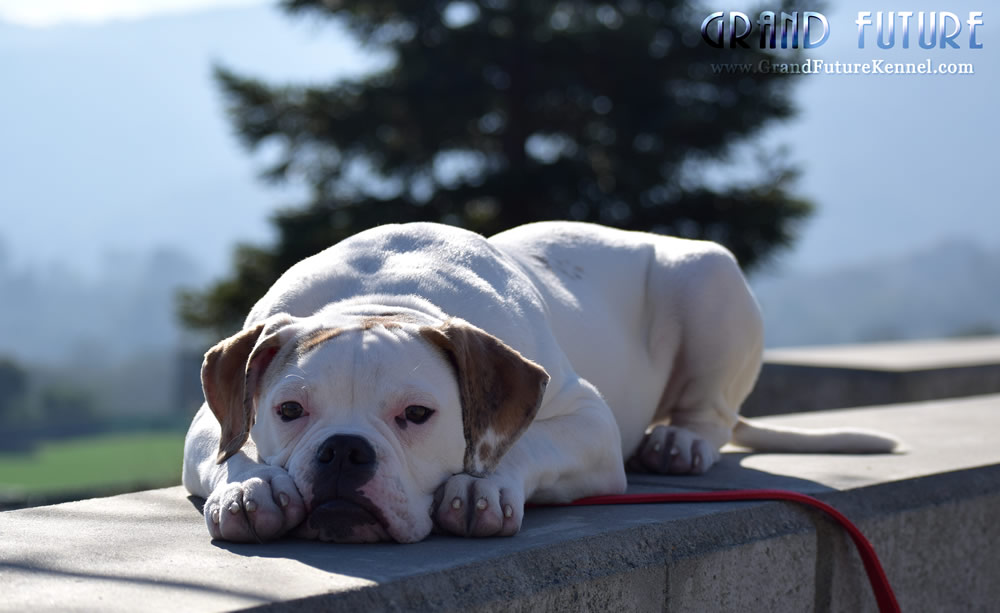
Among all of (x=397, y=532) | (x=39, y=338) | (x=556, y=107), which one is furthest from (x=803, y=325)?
(x=397, y=532)

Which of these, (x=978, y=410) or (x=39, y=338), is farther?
(x=39, y=338)

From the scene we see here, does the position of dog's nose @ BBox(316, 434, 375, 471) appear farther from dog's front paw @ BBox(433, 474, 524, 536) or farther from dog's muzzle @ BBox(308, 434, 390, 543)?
dog's front paw @ BBox(433, 474, 524, 536)

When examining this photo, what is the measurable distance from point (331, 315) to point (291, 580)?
3.09ft

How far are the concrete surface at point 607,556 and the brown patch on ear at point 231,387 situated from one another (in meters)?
0.26

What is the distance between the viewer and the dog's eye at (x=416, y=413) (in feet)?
9.62

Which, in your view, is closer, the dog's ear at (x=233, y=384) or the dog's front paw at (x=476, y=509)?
the dog's front paw at (x=476, y=509)

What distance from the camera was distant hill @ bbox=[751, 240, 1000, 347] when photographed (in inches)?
3169

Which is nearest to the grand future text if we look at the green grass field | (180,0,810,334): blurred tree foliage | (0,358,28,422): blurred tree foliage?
(180,0,810,334): blurred tree foliage

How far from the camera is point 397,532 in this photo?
9.37 ft

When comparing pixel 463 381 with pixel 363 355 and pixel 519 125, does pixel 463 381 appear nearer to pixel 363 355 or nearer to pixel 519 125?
pixel 363 355

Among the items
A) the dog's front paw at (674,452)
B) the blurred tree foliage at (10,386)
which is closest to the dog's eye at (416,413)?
the dog's front paw at (674,452)

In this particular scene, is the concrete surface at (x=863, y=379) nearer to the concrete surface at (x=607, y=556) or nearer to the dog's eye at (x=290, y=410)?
the concrete surface at (x=607, y=556)

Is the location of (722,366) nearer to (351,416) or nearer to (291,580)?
(351,416)

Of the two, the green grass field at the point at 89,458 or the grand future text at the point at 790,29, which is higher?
the grand future text at the point at 790,29
